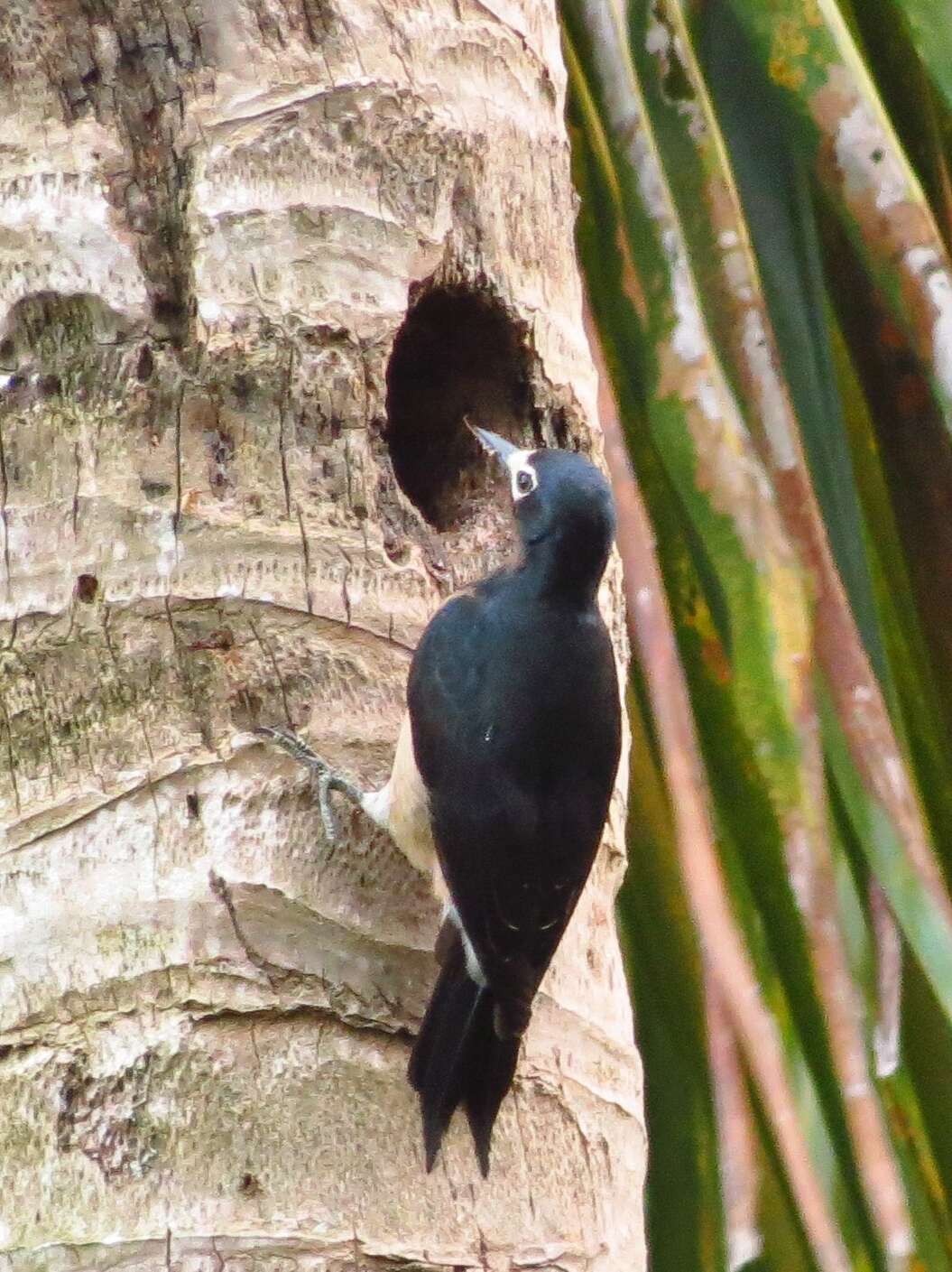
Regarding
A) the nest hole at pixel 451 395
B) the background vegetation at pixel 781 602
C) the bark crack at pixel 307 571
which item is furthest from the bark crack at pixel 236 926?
the background vegetation at pixel 781 602

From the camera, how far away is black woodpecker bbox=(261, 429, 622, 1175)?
2488mm

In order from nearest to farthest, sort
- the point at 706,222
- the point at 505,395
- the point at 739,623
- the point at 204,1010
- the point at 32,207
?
the point at 204,1010
the point at 32,207
the point at 505,395
the point at 739,623
the point at 706,222

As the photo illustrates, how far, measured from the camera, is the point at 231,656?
2.54 meters

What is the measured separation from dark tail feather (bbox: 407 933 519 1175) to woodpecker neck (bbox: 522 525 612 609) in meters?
0.56

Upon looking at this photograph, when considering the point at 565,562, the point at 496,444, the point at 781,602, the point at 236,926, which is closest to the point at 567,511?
the point at 565,562

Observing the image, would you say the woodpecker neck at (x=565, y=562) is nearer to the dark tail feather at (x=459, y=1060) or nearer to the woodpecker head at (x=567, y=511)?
the woodpecker head at (x=567, y=511)

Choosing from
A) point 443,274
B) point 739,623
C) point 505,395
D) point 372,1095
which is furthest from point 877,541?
point 372,1095

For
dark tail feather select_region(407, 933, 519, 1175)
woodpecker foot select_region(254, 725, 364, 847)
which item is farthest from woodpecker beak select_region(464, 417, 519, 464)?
dark tail feather select_region(407, 933, 519, 1175)

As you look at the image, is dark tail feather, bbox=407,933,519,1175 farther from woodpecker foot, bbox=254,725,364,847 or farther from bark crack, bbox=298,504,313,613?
bark crack, bbox=298,504,313,613

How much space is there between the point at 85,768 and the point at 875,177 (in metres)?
1.65

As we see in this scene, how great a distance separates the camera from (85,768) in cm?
248

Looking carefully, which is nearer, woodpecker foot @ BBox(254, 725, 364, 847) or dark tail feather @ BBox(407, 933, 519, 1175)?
dark tail feather @ BBox(407, 933, 519, 1175)

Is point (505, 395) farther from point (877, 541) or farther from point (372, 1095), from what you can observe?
point (372, 1095)

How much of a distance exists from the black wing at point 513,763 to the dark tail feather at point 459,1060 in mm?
44
